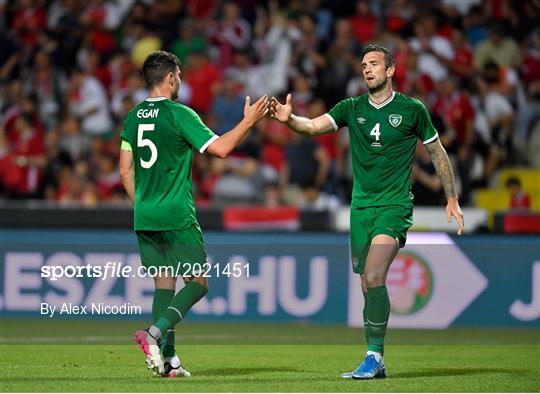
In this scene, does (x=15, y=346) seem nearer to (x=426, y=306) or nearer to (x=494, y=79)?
(x=426, y=306)

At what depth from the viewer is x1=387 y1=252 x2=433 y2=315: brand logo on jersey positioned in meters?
13.1

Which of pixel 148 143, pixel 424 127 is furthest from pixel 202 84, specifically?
pixel 148 143

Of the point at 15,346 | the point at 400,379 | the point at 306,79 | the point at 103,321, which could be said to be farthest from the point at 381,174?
the point at 306,79

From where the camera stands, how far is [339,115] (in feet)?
31.5

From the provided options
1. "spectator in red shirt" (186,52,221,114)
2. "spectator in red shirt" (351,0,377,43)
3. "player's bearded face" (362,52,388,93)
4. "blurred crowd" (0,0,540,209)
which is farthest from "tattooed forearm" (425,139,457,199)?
"spectator in red shirt" (351,0,377,43)

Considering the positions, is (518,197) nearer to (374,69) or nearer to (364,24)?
(364,24)

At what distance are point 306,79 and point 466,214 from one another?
355 centimetres

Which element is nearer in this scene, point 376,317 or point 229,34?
point 376,317

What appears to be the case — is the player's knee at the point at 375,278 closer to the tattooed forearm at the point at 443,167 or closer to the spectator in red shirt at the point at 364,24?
the tattooed forearm at the point at 443,167

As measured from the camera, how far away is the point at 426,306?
13156 mm

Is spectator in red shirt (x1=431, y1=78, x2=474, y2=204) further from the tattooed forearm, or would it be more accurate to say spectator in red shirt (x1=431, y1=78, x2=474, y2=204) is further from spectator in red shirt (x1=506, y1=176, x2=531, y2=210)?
the tattooed forearm

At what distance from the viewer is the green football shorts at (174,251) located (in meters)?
8.90

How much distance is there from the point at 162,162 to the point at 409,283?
16.2 feet

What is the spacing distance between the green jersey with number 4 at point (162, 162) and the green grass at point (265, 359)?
114 centimetres
